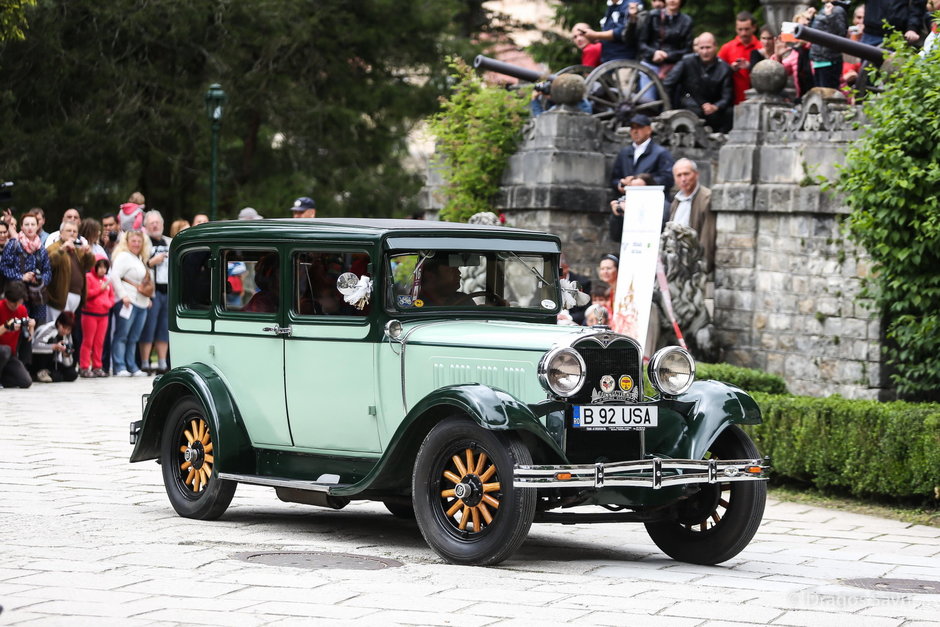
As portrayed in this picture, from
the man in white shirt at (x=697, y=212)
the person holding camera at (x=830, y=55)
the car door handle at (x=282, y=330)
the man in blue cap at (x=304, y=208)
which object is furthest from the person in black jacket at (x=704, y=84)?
the car door handle at (x=282, y=330)

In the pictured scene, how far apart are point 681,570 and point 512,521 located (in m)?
1.13

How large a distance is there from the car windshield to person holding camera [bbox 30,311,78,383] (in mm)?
9556

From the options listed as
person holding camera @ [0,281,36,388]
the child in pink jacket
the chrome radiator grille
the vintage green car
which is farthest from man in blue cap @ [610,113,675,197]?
the chrome radiator grille

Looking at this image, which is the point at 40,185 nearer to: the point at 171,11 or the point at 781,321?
the point at 171,11

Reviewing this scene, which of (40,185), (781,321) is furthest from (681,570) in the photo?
(40,185)

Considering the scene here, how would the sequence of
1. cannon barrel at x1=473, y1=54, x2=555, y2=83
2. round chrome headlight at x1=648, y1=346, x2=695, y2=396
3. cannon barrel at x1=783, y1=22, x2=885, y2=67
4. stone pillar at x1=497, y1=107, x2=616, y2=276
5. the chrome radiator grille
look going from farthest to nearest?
cannon barrel at x1=473, y1=54, x2=555, y2=83 < stone pillar at x1=497, y1=107, x2=616, y2=276 < cannon barrel at x1=783, y1=22, x2=885, y2=67 < round chrome headlight at x1=648, y1=346, x2=695, y2=396 < the chrome radiator grille

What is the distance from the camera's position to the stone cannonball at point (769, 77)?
17.4 m

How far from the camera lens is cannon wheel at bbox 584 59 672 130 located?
20.0 m

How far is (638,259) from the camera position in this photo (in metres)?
15.5

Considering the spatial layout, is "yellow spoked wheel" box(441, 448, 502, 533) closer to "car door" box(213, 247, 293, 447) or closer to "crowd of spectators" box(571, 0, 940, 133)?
"car door" box(213, 247, 293, 447)

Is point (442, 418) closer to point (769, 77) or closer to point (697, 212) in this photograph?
point (697, 212)

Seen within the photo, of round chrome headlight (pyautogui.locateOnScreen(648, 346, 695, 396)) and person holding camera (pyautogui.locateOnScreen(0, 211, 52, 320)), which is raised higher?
person holding camera (pyautogui.locateOnScreen(0, 211, 52, 320))

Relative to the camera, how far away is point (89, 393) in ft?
57.3

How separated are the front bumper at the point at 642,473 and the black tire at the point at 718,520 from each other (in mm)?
163
